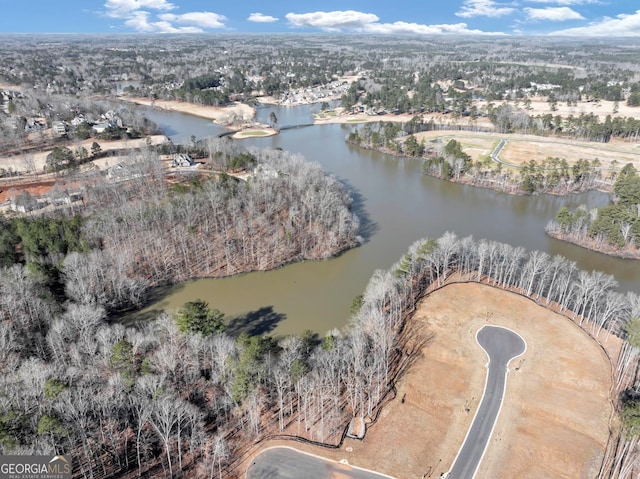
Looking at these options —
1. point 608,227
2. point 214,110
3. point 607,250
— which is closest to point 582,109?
point 608,227

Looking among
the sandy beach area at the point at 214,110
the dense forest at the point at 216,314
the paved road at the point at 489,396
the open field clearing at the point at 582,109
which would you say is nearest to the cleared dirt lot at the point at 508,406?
the paved road at the point at 489,396

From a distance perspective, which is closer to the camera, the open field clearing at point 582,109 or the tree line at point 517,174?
the tree line at point 517,174

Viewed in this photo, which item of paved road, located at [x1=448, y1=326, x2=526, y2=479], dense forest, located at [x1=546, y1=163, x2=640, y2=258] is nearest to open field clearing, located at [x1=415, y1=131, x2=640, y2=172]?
dense forest, located at [x1=546, y1=163, x2=640, y2=258]

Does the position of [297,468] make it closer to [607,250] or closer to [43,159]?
[607,250]

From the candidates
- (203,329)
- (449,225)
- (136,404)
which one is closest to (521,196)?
(449,225)

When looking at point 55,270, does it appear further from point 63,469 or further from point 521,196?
point 521,196

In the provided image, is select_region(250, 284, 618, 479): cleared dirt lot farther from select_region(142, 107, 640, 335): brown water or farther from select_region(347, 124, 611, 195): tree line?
select_region(347, 124, 611, 195): tree line

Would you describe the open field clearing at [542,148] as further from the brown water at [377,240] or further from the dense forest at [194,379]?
the dense forest at [194,379]
